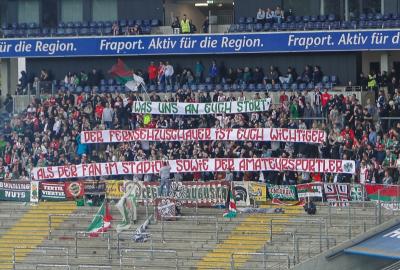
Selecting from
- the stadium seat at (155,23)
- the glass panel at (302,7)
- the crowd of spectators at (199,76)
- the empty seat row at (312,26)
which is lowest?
the crowd of spectators at (199,76)

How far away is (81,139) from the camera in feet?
173

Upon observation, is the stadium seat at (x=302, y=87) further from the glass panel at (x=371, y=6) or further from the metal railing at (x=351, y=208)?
the metal railing at (x=351, y=208)

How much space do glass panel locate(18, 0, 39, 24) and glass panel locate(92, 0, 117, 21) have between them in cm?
232

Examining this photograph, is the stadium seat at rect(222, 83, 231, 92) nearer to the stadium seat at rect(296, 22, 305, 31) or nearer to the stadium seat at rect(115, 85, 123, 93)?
the stadium seat at rect(296, 22, 305, 31)

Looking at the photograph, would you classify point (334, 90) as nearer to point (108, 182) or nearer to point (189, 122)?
point (189, 122)

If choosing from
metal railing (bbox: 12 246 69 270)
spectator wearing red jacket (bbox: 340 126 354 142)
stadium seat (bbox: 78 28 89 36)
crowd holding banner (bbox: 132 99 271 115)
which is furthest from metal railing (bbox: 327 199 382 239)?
stadium seat (bbox: 78 28 89 36)

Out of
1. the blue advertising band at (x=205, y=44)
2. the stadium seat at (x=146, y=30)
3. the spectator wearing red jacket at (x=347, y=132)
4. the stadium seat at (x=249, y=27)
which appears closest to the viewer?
the spectator wearing red jacket at (x=347, y=132)

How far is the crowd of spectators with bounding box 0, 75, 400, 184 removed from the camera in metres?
48.0

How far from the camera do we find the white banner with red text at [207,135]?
1938 inches

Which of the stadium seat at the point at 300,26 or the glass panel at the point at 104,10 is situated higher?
the glass panel at the point at 104,10

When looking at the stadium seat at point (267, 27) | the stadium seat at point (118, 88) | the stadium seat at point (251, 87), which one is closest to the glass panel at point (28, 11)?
the stadium seat at point (118, 88)

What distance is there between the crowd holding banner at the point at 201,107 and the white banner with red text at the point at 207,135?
101cm

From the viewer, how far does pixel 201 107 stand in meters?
52.2

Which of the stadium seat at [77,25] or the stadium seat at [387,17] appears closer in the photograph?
the stadium seat at [387,17]
